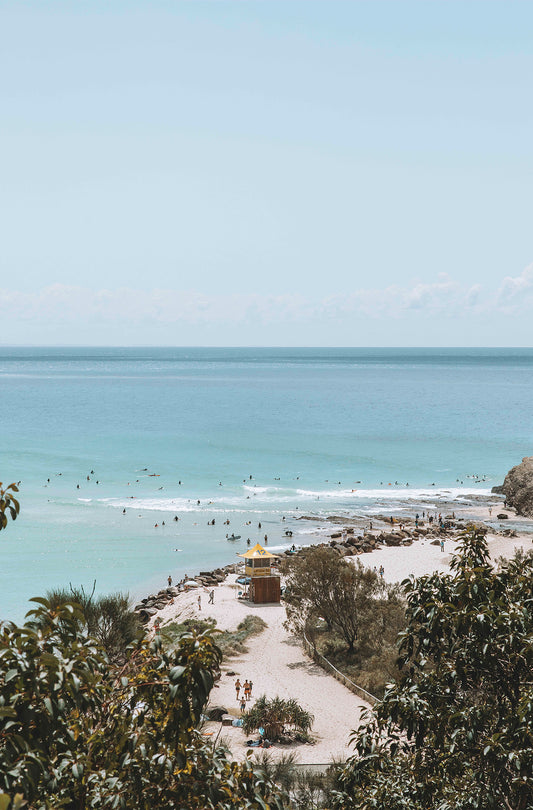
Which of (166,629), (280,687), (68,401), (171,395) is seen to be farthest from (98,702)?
(171,395)

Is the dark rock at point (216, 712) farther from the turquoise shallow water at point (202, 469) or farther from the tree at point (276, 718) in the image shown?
the turquoise shallow water at point (202, 469)

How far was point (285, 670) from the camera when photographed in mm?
26875

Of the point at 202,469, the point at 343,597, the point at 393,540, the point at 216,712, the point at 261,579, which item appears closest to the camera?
the point at 216,712

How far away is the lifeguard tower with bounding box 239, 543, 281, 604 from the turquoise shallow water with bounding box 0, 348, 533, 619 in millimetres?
6884

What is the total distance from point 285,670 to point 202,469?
4867 cm

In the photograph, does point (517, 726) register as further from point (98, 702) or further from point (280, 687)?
point (280, 687)

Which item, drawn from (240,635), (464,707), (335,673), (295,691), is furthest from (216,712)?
(464,707)

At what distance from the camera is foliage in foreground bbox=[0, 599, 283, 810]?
13.7ft

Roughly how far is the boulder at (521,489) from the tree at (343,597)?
32290 mm

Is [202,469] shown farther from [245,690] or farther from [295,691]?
[245,690]

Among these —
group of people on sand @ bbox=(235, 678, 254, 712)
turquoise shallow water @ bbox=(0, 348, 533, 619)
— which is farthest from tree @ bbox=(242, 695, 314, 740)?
turquoise shallow water @ bbox=(0, 348, 533, 619)

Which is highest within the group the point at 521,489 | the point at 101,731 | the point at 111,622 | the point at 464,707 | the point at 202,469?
the point at 101,731

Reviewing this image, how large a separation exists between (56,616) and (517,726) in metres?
3.93

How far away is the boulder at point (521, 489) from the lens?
57875 millimetres
